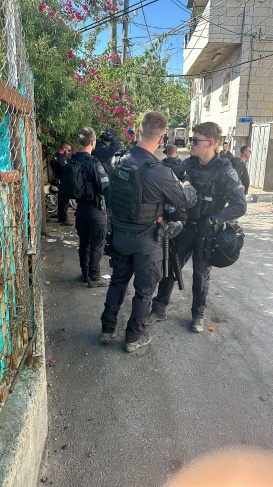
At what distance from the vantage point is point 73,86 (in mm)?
5773

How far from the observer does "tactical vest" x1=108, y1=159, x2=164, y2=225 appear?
8.82ft

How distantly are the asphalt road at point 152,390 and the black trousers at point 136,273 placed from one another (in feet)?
0.91

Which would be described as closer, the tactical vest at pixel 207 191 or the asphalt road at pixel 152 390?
the asphalt road at pixel 152 390

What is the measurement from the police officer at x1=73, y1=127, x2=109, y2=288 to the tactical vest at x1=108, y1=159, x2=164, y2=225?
1.09m

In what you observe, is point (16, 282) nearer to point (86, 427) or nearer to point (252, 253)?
point (86, 427)

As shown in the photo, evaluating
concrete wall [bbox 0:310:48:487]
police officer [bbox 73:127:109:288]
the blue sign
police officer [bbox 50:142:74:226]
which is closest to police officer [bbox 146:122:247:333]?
police officer [bbox 73:127:109:288]

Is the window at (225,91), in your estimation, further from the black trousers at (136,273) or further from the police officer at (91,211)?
the black trousers at (136,273)

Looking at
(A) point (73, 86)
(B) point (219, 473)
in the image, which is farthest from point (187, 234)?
(A) point (73, 86)

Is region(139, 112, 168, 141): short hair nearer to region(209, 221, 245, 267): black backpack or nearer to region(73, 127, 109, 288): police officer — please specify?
region(209, 221, 245, 267): black backpack

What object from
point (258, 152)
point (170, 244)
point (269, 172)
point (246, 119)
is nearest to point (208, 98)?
point (246, 119)

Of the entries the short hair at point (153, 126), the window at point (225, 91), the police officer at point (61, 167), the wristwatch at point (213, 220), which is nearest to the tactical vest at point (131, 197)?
the short hair at point (153, 126)

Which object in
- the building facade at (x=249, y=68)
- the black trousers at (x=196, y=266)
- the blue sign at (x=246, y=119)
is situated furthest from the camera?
the blue sign at (x=246, y=119)

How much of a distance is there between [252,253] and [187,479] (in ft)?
14.5

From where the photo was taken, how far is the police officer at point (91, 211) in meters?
4.05
